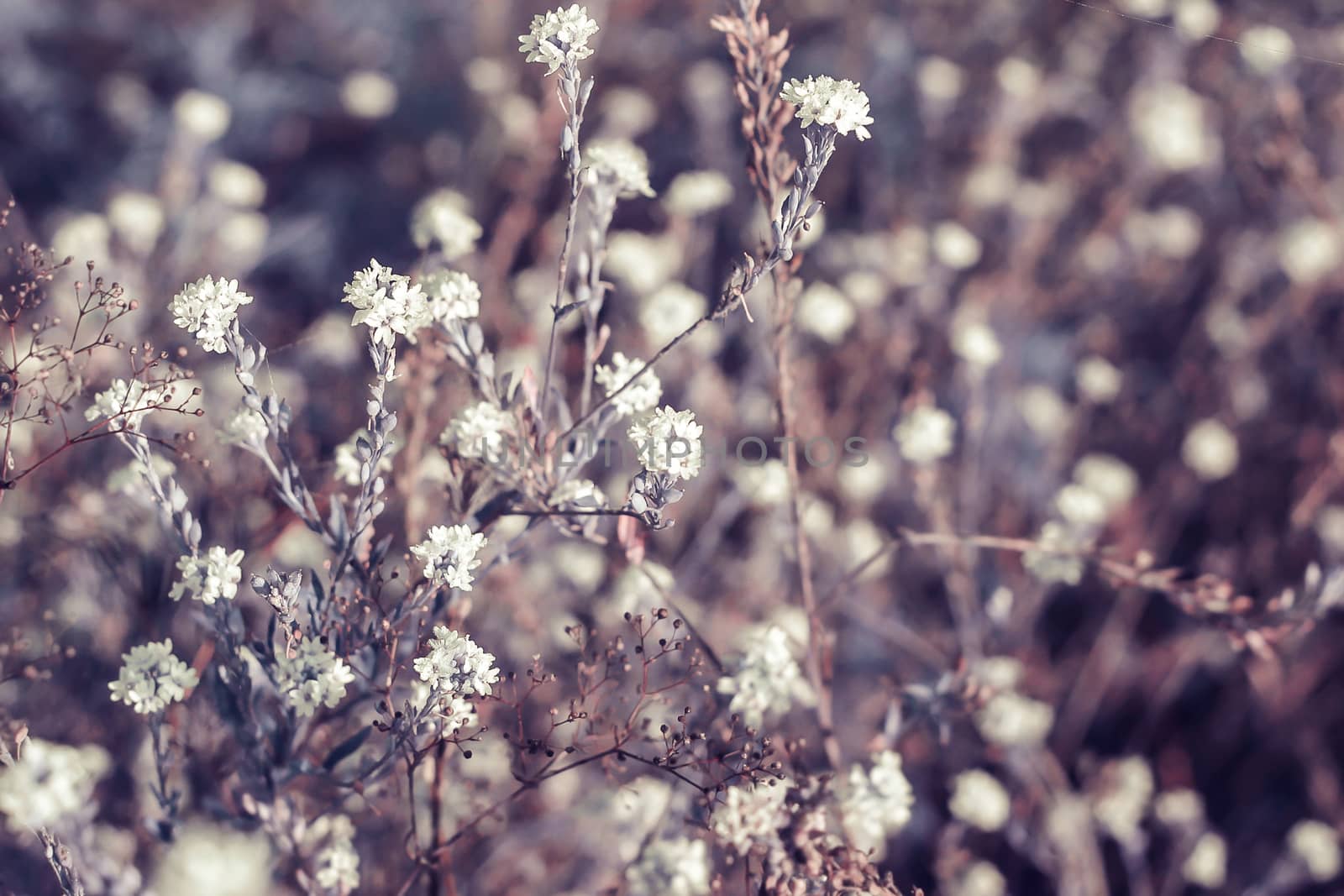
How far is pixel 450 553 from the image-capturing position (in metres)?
1.44

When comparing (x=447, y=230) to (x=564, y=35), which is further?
(x=447, y=230)

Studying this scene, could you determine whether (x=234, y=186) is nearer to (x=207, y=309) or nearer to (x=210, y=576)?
(x=207, y=309)

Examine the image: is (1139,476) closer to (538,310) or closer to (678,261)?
(678,261)

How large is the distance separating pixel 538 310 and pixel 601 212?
1374mm

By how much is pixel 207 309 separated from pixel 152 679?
23.6 inches

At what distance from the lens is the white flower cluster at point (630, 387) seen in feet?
5.31

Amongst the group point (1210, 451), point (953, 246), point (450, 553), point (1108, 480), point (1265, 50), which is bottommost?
point (450, 553)

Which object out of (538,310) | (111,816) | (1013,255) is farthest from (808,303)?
(111,816)

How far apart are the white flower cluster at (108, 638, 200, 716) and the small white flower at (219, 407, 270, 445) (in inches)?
13.5

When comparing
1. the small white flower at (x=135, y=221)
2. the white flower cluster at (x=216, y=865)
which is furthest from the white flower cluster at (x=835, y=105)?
the small white flower at (x=135, y=221)

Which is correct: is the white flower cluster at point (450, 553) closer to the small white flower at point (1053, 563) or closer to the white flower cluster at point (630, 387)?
the white flower cluster at point (630, 387)

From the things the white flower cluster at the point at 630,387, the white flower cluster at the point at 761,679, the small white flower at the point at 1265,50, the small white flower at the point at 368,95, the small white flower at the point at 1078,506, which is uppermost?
the small white flower at the point at 1265,50

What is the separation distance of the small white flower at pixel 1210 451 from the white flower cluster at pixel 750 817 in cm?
237

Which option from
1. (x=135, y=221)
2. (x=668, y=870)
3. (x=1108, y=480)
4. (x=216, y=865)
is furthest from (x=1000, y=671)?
(x=135, y=221)
